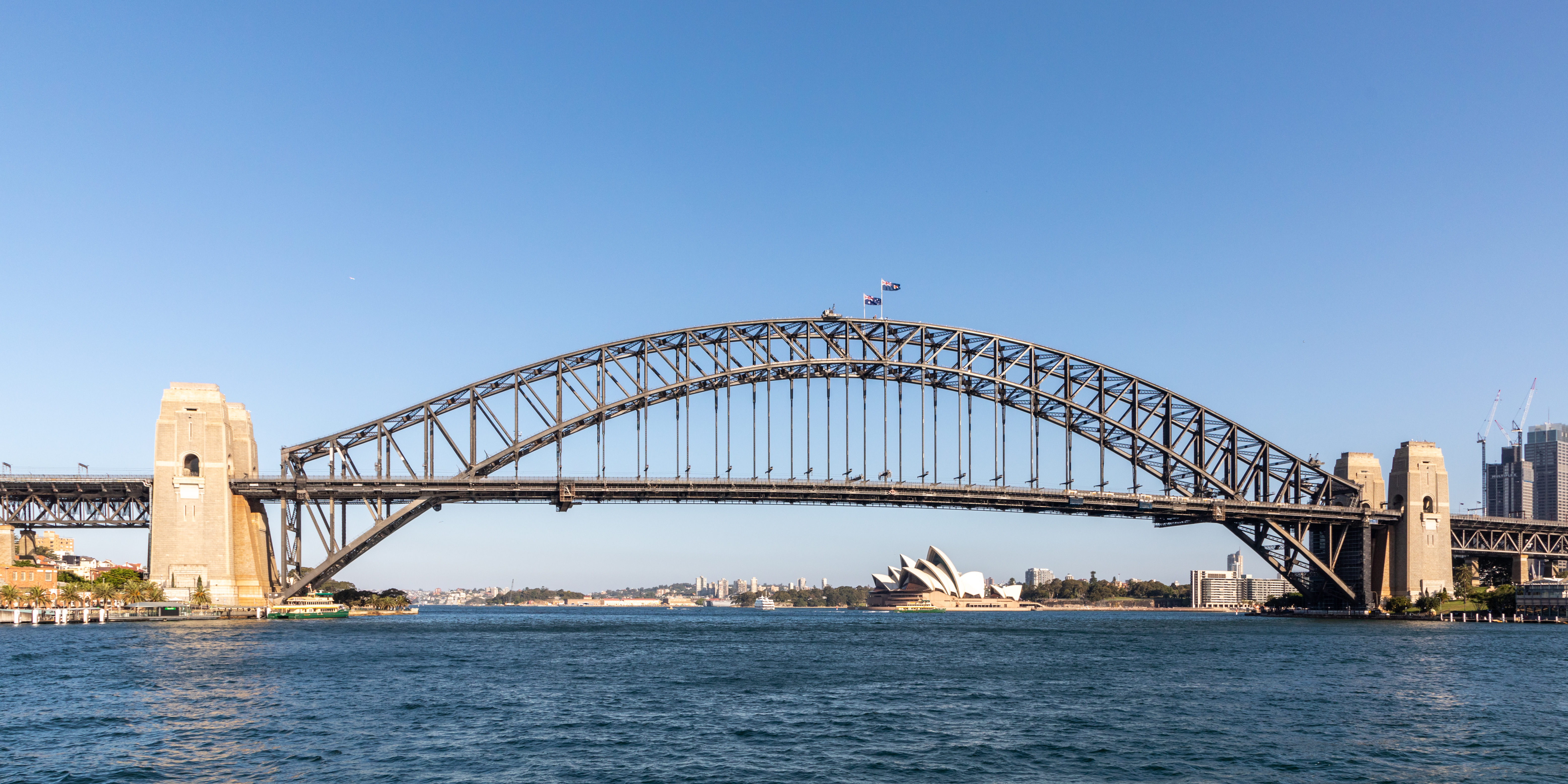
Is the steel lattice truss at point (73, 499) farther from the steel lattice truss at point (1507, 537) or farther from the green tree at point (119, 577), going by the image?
the steel lattice truss at point (1507, 537)

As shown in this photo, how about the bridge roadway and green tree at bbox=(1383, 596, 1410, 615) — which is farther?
green tree at bbox=(1383, 596, 1410, 615)

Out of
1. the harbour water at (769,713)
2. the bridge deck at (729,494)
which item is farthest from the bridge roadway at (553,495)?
the harbour water at (769,713)

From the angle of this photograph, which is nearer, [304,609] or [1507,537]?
[304,609]

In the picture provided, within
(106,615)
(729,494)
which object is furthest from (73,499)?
(729,494)

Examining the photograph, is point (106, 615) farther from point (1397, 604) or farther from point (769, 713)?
point (1397, 604)

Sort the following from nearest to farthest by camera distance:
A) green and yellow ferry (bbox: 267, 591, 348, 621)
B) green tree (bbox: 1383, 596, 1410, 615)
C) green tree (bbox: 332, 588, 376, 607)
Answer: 1. green and yellow ferry (bbox: 267, 591, 348, 621)
2. green tree (bbox: 1383, 596, 1410, 615)
3. green tree (bbox: 332, 588, 376, 607)

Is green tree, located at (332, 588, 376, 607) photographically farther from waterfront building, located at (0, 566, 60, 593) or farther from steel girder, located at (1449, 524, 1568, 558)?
steel girder, located at (1449, 524, 1568, 558)

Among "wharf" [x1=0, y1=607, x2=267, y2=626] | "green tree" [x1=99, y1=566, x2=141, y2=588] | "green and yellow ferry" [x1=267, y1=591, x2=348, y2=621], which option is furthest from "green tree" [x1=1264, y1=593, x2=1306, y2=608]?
"green tree" [x1=99, y1=566, x2=141, y2=588]

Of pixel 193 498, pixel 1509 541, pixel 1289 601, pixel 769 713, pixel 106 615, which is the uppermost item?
pixel 193 498
